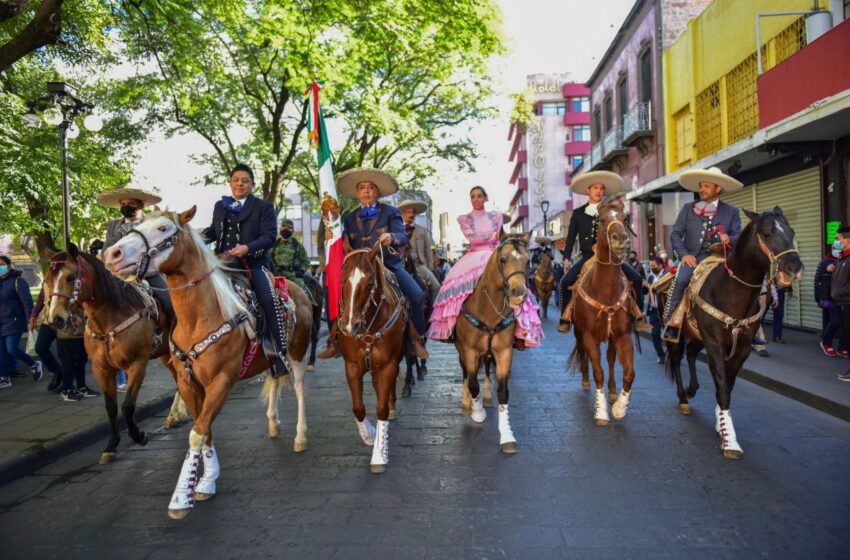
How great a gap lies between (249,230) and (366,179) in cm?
129

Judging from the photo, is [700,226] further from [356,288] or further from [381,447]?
[381,447]

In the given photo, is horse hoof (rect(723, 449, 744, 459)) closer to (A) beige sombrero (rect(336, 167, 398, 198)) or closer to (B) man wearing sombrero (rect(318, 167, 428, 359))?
(B) man wearing sombrero (rect(318, 167, 428, 359))

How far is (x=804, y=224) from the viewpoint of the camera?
43.8 feet

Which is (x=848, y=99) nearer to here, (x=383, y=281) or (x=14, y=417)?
(x=383, y=281)

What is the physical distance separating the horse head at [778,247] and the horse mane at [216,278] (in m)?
4.51

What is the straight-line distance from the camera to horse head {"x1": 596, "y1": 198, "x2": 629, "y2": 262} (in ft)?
18.8

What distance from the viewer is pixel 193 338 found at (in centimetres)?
453

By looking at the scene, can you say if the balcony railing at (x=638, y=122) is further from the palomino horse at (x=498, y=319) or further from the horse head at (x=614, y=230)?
the palomino horse at (x=498, y=319)

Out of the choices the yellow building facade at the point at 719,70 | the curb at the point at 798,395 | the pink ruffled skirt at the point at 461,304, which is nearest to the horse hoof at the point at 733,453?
the pink ruffled skirt at the point at 461,304

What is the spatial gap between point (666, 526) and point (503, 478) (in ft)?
4.45

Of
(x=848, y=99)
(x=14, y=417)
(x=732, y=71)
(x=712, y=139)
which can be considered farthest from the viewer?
(x=712, y=139)

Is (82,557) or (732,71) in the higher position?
(732,71)

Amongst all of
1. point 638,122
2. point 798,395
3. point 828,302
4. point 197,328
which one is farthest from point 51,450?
point 638,122

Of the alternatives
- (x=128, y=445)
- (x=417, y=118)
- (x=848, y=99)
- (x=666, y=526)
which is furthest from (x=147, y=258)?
(x=417, y=118)
